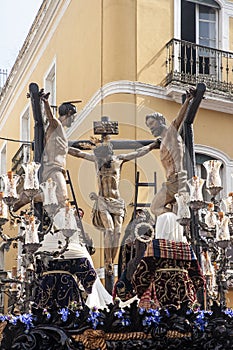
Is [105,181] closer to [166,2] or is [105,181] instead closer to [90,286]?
[90,286]

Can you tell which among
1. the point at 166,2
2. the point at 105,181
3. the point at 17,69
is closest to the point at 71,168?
the point at 105,181

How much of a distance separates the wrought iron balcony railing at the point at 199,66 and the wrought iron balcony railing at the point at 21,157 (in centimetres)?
416

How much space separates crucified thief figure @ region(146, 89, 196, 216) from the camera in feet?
29.4

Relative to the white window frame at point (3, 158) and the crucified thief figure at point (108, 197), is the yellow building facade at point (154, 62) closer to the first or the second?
the crucified thief figure at point (108, 197)

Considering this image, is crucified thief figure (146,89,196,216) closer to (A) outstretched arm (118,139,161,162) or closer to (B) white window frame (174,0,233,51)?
(A) outstretched arm (118,139,161,162)

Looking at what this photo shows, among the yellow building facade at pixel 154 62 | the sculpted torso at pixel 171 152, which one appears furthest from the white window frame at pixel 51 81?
the sculpted torso at pixel 171 152

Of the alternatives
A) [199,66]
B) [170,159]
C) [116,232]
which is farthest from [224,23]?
[116,232]

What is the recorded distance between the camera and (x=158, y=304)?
6352mm

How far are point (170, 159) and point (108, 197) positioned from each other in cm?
72

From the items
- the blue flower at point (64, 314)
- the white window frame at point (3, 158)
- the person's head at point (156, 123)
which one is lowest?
the blue flower at point (64, 314)

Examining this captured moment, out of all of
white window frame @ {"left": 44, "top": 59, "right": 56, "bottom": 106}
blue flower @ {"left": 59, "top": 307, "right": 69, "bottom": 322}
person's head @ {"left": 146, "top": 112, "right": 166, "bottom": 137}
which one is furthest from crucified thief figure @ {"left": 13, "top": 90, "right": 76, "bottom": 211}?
white window frame @ {"left": 44, "top": 59, "right": 56, "bottom": 106}

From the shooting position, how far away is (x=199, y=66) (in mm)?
15062

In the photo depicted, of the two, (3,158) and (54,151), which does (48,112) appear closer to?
(54,151)

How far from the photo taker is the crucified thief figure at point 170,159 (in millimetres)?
8969
